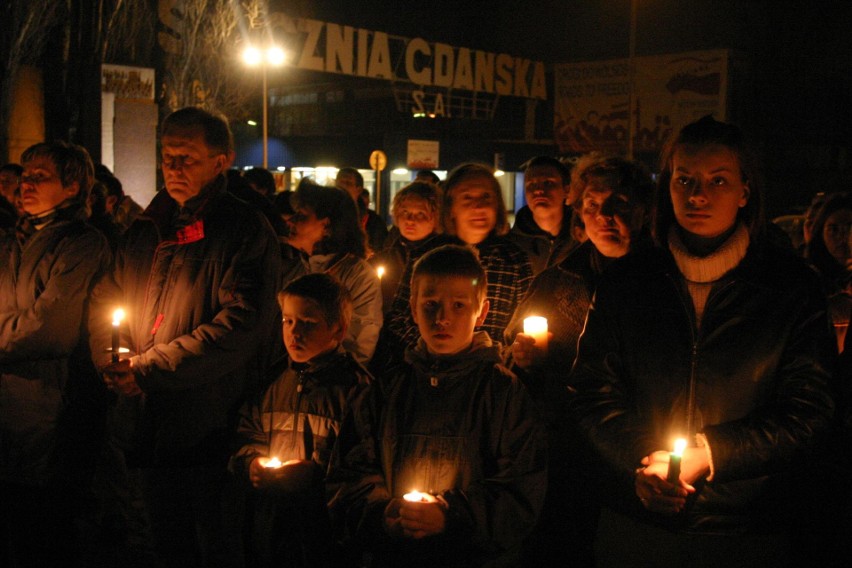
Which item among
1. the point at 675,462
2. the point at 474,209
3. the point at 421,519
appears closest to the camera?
the point at 675,462

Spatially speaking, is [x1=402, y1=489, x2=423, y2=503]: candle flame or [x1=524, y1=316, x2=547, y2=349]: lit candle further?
[x1=524, y1=316, x2=547, y2=349]: lit candle

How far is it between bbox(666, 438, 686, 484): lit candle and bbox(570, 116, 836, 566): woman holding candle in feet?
0.31

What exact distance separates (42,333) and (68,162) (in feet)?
3.26

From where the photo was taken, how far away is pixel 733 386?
2590mm

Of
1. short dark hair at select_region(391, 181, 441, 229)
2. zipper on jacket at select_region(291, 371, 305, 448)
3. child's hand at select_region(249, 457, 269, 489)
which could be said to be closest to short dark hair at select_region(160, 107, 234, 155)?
zipper on jacket at select_region(291, 371, 305, 448)

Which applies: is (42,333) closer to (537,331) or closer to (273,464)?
(273,464)

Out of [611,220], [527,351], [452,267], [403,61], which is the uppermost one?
[403,61]

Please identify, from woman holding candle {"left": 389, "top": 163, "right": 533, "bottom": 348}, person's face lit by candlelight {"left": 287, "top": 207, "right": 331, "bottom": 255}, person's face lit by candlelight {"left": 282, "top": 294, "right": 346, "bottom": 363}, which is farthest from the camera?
person's face lit by candlelight {"left": 287, "top": 207, "right": 331, "bottom": 255}

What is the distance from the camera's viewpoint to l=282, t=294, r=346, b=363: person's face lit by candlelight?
142 inches

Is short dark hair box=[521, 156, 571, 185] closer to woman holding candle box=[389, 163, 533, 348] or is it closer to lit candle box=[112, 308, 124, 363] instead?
woman holding candle box=[389, 163, 533, 348]

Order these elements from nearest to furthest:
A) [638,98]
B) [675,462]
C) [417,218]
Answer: [675,462] → [417,218] → [638,98]

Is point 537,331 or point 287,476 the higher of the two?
point 537,331

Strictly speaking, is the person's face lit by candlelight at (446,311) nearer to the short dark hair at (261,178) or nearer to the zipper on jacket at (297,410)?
the zipper on jacket at (297,410)

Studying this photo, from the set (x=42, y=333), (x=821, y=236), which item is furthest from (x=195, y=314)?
(x=821, y=236)
